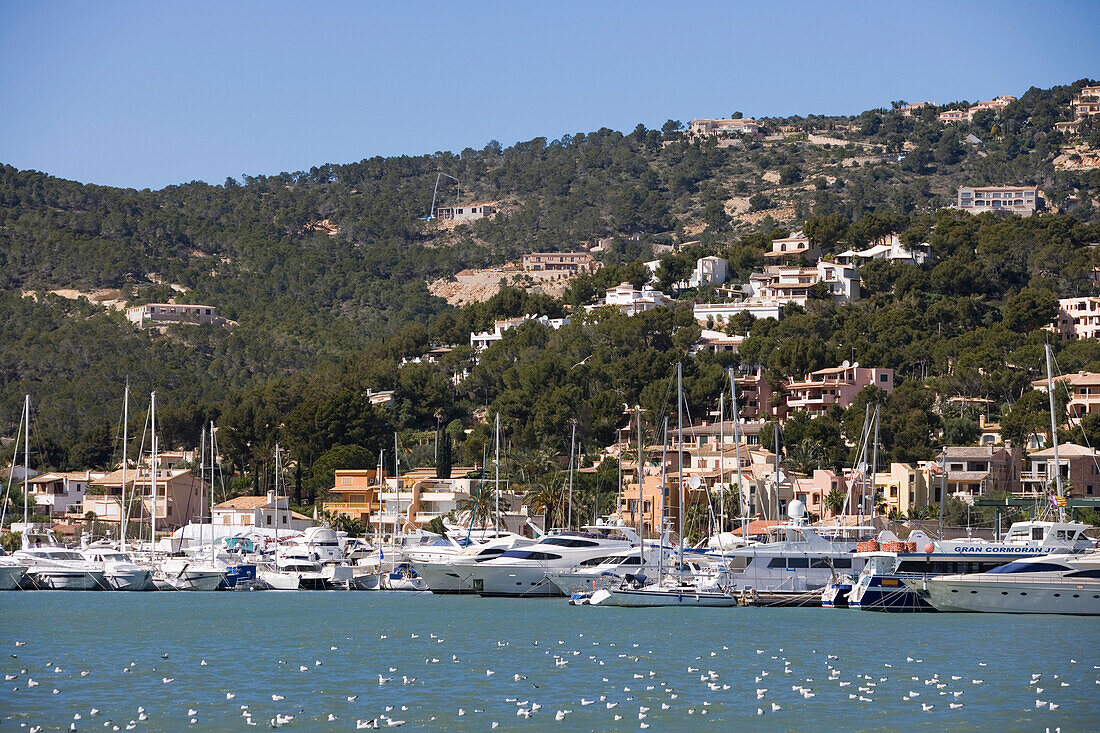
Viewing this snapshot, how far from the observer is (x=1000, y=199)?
172 m

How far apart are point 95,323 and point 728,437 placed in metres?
74.3

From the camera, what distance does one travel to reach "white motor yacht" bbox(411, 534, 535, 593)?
188 ft

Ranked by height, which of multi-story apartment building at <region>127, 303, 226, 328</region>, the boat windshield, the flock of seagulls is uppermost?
multi-story apartment building at <region>127, 303, 226, 328</region>

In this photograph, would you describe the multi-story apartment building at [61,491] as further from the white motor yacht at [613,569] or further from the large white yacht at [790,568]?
the large white yacht at [790,568]

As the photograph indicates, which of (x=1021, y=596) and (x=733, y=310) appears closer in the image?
(x=1021, y=596)

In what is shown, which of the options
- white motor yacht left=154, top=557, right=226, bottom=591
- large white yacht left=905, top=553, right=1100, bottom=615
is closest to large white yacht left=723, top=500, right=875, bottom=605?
large white yacht left=905, top=553, right=1100, bottom=615

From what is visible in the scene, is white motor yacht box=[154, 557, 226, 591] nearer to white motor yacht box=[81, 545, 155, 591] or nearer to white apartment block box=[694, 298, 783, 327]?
white motor yacht box=[81, 545, 155, 591]

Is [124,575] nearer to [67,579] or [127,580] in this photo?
[127,580]

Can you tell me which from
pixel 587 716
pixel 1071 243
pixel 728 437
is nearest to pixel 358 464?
pixel 728 437

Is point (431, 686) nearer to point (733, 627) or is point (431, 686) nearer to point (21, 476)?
point (733, 627)

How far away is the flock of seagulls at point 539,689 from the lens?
24750 millimetres

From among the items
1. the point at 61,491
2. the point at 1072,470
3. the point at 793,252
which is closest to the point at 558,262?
the point at 793,252

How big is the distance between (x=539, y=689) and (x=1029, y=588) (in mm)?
20665

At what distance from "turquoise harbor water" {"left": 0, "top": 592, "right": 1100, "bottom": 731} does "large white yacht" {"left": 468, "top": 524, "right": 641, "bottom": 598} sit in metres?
6.07
